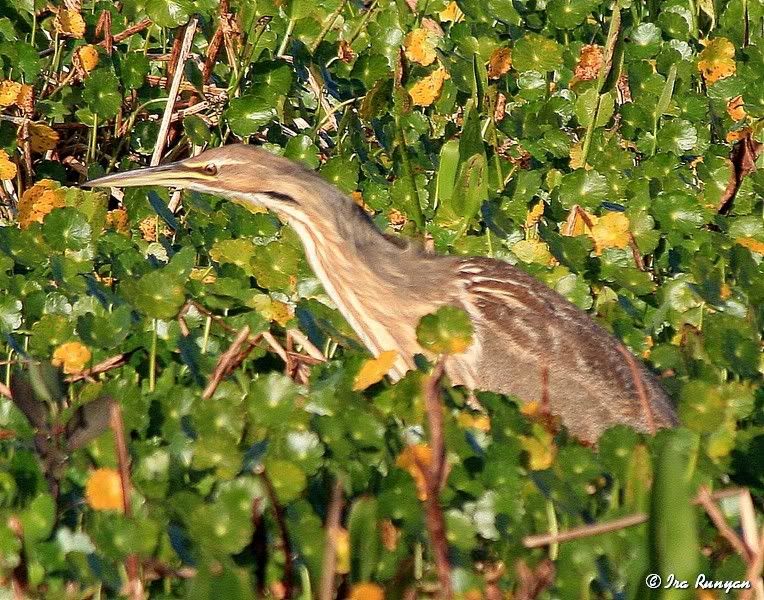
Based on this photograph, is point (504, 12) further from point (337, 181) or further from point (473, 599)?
point (473, 599)

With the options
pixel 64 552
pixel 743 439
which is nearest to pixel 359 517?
pixel 64 552

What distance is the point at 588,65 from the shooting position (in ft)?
16.2

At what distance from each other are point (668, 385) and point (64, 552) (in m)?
1.50

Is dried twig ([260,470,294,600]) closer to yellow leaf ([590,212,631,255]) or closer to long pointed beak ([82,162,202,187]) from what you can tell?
long pointed beak ([82,162,202,187])

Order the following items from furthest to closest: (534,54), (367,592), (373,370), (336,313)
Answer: (534,54), (336,313), (373,370), (367,592)

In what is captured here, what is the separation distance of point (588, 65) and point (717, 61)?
39cm

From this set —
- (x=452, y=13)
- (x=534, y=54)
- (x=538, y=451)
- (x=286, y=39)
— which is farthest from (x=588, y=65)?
(x=538, y=451)

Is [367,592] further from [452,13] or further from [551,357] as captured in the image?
[452,13]

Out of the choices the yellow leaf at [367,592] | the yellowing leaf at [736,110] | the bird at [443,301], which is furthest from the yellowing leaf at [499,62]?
the yellow leaf at [367,592]

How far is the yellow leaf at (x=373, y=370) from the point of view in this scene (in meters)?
2.93

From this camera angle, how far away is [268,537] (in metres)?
2.64

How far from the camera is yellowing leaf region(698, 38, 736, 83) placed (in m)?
4.92

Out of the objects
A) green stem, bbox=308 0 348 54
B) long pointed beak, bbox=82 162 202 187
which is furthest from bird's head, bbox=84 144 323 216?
green stem, bbox=308 0 348 54

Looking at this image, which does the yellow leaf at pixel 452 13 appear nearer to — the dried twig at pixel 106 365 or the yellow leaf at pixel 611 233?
the yellow leaf at pixel 611 233
